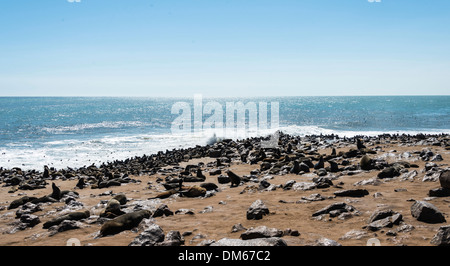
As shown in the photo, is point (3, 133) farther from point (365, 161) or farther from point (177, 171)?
point (365, 161)

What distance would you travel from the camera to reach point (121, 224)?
295 inches

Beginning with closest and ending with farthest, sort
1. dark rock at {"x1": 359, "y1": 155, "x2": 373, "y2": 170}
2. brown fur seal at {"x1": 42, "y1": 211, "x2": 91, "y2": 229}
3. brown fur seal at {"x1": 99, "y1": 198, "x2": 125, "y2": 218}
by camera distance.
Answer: brown fur seal at {"x1": 42, "y1": 211, "x2": 91, "y2": 229} < brown fur seal at {"x1": 99, "y1": 198, "x2": 125, "y2": 218} < dark rock at {"x1": 359, "y1": 155, "x2": 373, "y2": 170}

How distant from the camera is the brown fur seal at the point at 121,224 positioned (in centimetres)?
735

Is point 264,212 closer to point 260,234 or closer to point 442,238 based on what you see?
point 260,234

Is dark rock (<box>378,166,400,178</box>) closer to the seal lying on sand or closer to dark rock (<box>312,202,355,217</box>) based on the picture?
dark rock (<box>312,202,355,217</box>)

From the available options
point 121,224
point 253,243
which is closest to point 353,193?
point 253,243

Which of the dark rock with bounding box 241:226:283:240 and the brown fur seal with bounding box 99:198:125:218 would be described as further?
the brown fur seal with bounding box 99:198:125:218

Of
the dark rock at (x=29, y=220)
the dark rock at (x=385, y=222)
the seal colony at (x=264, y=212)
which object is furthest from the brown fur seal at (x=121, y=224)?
the dark rock at (x=385, y=222)

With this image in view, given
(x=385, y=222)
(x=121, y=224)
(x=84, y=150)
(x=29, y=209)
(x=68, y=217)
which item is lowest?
(x=84, y=150)

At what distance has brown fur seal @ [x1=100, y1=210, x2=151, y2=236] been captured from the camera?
7348 millimetres

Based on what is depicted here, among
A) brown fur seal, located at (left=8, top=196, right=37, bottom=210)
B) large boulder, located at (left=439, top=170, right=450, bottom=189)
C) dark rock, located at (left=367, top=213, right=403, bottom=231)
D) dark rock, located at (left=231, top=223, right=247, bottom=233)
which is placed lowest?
brown fur seal, located at (left=8, top=196, right=37, bottom=210)
